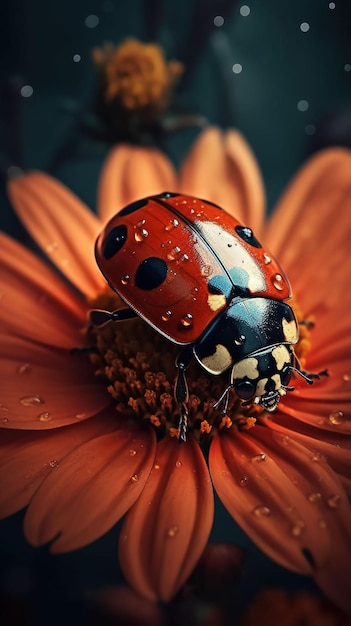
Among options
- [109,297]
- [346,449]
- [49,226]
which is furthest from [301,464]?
[49,226]

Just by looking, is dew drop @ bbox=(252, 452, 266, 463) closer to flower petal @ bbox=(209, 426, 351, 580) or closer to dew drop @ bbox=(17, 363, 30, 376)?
flower petal @ bbox=(209, 426, 351, 580)

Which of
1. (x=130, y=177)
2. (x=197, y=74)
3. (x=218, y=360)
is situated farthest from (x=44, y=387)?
(x=197, y=74)

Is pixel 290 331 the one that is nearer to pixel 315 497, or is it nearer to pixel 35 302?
pixel 315 497

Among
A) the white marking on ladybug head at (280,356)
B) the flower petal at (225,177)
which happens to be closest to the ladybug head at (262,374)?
the white marking on ladybug head at (280,356)

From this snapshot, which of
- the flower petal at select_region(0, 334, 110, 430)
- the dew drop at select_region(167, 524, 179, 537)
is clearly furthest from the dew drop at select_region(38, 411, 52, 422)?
the dew drop at select_region(167, 524, 179, 537)

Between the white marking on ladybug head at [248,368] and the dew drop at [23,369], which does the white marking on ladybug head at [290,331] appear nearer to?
the white marking on ladybug head at [248,368]

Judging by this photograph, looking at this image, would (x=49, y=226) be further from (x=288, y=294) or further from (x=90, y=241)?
(x=288, y=294)

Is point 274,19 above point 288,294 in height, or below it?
above
